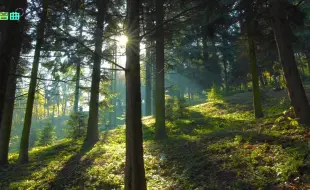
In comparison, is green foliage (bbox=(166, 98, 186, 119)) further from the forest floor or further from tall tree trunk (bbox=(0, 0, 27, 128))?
tall tree trunk (bbox=(0, 0, 27, 128))

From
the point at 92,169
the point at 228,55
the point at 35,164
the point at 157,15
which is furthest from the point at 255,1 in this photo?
the point at 228,55

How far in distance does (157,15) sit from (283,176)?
9469 mm

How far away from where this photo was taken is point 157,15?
469 inches

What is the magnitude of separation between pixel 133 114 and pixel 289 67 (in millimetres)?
6286

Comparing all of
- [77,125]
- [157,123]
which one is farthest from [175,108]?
[77,125]

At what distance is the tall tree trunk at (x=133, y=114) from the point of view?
15.2 feet

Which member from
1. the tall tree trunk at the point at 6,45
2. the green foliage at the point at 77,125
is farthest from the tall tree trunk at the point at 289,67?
the green foliage at the point at 77,125

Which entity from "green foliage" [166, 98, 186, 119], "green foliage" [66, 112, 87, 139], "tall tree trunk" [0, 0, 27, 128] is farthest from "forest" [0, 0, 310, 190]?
"green foliage" [66, 112, 87, 139]

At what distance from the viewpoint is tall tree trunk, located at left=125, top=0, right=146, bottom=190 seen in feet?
15.2

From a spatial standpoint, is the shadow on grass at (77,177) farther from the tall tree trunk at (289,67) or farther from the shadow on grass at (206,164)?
the tall tree trunk at (289,67)

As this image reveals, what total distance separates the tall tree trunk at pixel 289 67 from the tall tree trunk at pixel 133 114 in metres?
5.82

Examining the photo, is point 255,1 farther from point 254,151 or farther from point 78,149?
point 78,149

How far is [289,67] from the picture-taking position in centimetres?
809

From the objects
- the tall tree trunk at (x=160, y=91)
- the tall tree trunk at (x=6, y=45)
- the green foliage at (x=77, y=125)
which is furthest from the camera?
the green foliage at (x=77, y=125)
